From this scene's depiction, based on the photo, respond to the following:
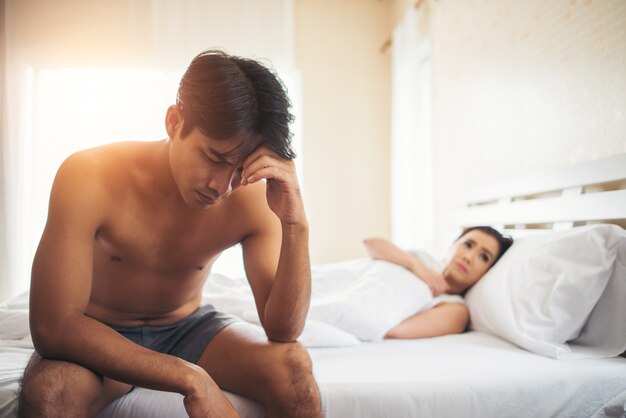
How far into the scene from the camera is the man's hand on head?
102cm

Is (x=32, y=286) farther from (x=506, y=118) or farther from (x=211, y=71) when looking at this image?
(x=506, y=118)

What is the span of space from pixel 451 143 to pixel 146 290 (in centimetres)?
221

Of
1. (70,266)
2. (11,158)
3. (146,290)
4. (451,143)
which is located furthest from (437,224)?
(11,158)

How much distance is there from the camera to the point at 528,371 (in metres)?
1.19

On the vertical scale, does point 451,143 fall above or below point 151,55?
below

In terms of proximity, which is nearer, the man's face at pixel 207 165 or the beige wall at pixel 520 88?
the man's face at pixel 207 165

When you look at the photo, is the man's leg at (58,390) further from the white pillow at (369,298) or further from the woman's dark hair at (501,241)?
the woman's dark hair at (501,241)

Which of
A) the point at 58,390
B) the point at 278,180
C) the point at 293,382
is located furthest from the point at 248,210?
the point at 58,390

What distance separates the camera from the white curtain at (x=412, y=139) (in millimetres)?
3369

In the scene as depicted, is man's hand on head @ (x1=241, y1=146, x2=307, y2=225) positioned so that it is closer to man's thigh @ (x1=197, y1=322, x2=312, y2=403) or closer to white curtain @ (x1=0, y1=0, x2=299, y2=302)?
man's thigh @ (x1=197, y1=322, x2=312, y2=403)

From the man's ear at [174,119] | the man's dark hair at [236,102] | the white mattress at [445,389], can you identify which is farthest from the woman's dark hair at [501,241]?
the man's ear at [174,119]

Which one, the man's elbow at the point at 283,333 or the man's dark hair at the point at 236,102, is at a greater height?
the man's dark hair at the point at 236,102

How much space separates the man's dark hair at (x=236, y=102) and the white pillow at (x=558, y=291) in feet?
2.84

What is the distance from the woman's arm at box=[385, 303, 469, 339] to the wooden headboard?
1.55 ft
